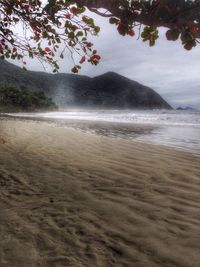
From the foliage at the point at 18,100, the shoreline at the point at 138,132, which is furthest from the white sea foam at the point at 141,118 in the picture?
the foliage at the point at 18,100

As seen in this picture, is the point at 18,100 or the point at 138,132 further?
the point at 18,100

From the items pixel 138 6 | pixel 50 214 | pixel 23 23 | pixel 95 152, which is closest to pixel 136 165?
pixel 95 152

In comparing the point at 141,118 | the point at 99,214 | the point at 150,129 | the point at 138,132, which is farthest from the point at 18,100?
the point at 99,214

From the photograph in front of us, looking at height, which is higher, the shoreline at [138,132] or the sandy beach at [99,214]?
the shoreline at [138,132]

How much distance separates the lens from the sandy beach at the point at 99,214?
267 centimetres

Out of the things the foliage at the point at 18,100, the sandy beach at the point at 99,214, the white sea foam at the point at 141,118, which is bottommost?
the sandy beach at the point at 99,214

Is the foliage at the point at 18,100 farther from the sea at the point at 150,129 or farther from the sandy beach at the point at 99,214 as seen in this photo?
the sandy beach at the point at 99,214

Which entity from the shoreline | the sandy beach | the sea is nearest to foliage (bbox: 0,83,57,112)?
the sea

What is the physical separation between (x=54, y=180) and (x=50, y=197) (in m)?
0.98

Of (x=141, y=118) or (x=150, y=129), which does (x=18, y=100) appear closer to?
(x=141, y=118)

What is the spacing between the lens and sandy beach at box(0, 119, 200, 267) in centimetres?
267

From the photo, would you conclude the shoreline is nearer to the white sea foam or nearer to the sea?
the sea

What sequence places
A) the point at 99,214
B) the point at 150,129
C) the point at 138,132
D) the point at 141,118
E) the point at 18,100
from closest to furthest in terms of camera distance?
1. the point at 99,214
2. the point at 138,132
3. the point at 150,129
4. the point at 141,118
5. the point at 18,100

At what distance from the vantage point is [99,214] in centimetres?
363
